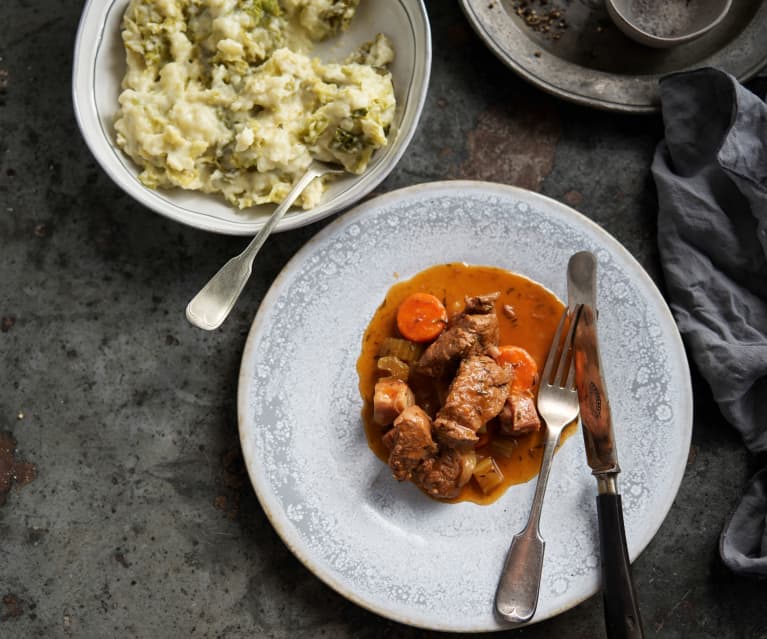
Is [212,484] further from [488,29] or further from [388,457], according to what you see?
[488,29]

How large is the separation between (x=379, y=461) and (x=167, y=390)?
1087 millimetres

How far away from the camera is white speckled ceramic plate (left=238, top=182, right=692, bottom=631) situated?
11.0ft

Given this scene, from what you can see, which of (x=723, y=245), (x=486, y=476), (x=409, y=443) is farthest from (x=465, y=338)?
(x=723, y=245)

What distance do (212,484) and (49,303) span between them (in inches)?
47.0

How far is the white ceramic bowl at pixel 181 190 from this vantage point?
323cm

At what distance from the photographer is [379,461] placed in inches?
137

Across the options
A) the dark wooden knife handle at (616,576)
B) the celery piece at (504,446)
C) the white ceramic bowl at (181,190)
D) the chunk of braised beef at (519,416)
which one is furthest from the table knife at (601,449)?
the white ceramic bowl at (181,190)

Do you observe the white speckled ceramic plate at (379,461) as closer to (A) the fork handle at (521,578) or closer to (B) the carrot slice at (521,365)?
(A) the fork handle at (521,578)

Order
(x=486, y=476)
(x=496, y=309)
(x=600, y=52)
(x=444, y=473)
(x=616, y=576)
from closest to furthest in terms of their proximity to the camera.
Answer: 1. (x=616, y=576)
2. (x=444, y=473)
3. (x=486, y=476)
4. (x=496, y=309)
5. (x=600, y=52)

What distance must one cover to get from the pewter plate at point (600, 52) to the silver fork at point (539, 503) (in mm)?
1137

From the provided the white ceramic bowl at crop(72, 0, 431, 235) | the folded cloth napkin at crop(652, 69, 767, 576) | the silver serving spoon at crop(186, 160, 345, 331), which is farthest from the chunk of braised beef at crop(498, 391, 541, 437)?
the silver serving spoon at crop(186, 160, 345, 331)

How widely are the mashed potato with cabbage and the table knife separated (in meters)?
1.14

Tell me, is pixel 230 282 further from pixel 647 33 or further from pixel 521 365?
pixel 647 33

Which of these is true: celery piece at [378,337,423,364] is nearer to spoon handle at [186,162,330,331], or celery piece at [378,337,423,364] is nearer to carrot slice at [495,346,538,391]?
carrot slice at [495,346,538,391]
